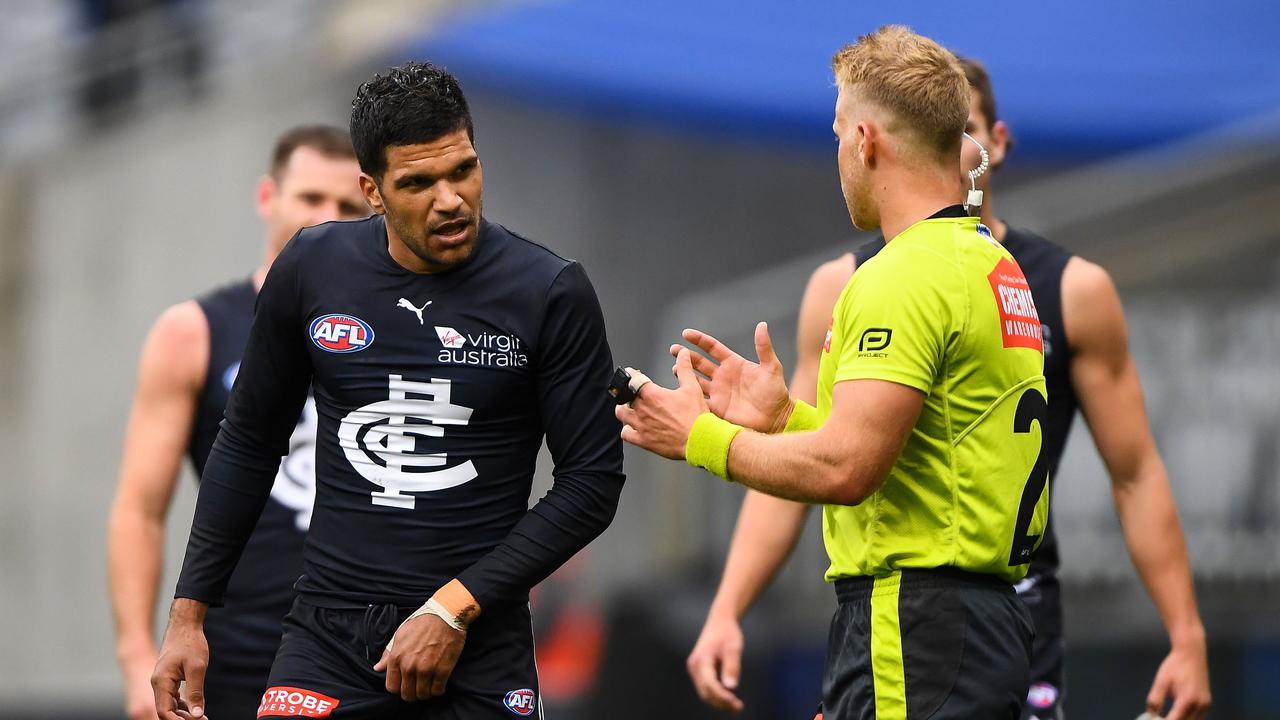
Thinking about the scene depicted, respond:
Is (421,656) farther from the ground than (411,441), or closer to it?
closer to it

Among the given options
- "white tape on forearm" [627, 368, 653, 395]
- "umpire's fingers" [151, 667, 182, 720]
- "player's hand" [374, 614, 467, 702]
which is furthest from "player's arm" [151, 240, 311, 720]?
"white tape on forearm" [627, 368, 653, 395]

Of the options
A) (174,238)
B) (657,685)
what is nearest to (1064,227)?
(657,685)

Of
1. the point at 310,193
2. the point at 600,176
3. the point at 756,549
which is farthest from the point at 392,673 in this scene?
the point at 600,176

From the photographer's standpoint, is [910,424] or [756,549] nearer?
[910,424]

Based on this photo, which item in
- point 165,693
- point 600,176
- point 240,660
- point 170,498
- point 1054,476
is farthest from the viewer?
point 600,176

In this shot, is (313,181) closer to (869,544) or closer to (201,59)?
(869,544)

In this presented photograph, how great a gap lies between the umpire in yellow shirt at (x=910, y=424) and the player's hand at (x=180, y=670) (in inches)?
50.9

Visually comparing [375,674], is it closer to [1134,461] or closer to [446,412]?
[446,412]

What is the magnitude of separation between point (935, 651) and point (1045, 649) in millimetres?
1467

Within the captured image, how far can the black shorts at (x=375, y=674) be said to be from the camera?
13.4ft

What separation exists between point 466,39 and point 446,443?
8.62m

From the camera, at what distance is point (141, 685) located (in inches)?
213

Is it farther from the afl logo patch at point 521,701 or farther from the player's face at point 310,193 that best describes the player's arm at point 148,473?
the afl logo patch at point 521,701

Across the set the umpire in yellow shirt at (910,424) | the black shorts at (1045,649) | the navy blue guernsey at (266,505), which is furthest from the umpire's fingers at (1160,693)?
the navy blue guernsey at (266,505)
